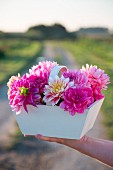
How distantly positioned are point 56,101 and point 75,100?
7 centimetres

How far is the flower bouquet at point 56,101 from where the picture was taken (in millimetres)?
1790

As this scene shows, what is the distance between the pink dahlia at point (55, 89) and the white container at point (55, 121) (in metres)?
0.03

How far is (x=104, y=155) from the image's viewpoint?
201 centimetres

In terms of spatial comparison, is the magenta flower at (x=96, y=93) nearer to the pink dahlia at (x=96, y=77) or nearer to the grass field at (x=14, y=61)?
the pink dahlia at (x=96, y=77)

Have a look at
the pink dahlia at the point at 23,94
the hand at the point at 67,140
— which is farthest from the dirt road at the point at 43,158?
the pink dahlia at the point at 23,94

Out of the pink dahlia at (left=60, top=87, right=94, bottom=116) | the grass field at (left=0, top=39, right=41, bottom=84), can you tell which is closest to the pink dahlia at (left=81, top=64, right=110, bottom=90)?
the pink dahlia at (left=60, top=87, right=94, bottom=116)

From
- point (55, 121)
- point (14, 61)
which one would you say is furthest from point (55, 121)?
point (14, 61)

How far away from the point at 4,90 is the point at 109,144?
24.1ft

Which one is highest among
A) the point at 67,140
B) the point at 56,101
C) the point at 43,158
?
the point at 56,101

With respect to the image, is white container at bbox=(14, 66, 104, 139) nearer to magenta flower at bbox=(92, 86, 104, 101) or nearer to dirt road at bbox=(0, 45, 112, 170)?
magenta flower at bbox=(92, 86, 104, 101)

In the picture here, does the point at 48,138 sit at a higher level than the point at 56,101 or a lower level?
lower

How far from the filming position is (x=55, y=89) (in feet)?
5.97

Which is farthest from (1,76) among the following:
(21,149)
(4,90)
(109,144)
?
(109,144)

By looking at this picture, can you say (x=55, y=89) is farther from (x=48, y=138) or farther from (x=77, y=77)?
(x=48, y=138)
